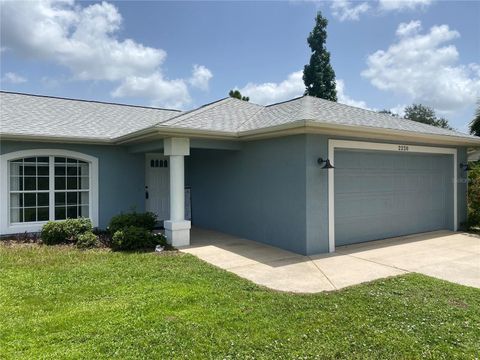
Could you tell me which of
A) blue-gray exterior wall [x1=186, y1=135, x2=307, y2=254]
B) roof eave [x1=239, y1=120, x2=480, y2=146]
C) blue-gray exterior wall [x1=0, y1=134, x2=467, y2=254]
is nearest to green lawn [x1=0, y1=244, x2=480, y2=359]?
blue-gray exterior wall [x1=0, y1=134, x2=467, y2=254]

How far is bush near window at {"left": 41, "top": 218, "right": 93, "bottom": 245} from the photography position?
9070 mm

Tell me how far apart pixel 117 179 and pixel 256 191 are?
5.19 m

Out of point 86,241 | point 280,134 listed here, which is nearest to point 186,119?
point 280,134

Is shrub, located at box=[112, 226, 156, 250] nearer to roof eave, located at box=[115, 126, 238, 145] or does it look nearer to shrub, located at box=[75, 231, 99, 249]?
Result: shrub, located at box=[75, 231, 99, 249]

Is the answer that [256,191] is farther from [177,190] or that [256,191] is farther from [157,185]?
[157,185]

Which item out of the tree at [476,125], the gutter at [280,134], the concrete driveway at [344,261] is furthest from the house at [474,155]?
the concrete driveway at [344,261]

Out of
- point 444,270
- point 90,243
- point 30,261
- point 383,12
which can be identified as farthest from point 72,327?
point 383,12

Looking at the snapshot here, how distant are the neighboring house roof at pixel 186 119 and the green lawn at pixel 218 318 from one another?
3.69m

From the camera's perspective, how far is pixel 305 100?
1067 centimetres

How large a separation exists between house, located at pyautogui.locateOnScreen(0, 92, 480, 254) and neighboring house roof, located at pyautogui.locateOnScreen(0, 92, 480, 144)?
56 mm

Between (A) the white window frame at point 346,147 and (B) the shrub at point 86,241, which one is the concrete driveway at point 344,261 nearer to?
(A) the white window frame at point 346,147

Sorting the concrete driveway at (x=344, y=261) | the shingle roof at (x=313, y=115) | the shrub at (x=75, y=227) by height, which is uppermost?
the shingle roof at (x=313, y=115)

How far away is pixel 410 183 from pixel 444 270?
462cm

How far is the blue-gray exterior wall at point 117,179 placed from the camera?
11.4 m
